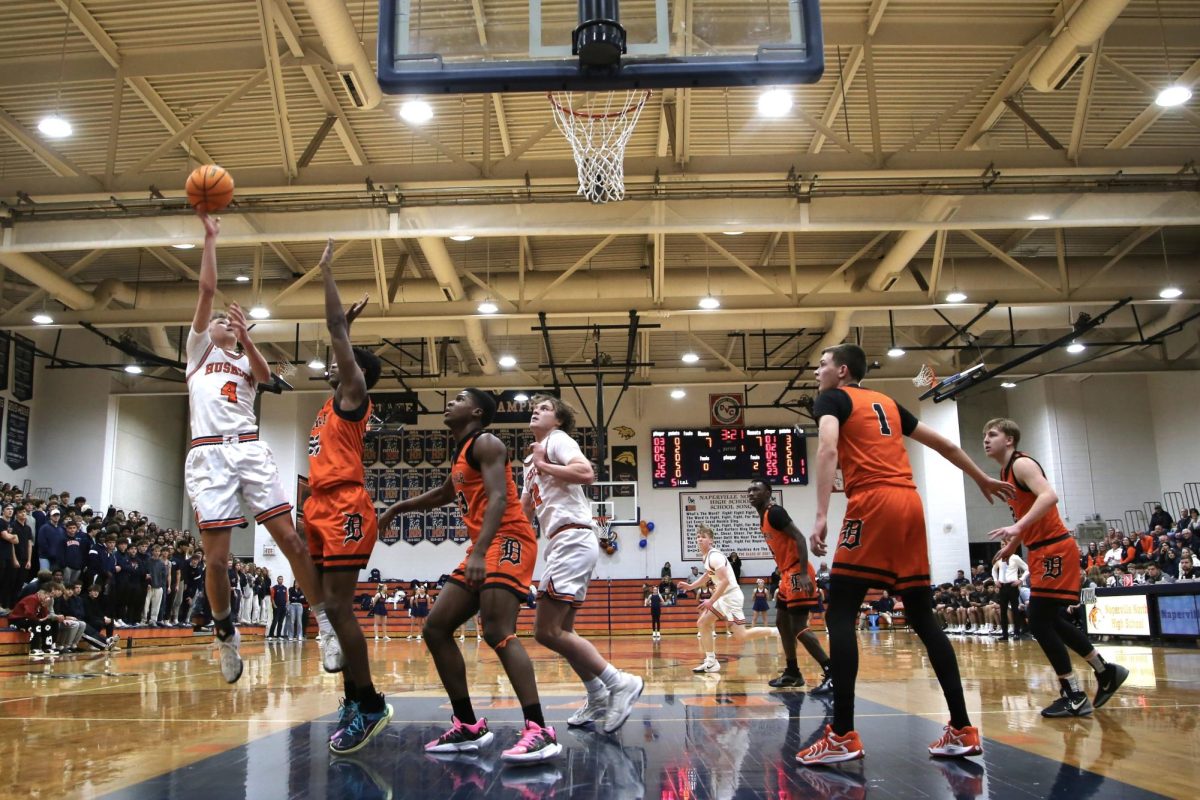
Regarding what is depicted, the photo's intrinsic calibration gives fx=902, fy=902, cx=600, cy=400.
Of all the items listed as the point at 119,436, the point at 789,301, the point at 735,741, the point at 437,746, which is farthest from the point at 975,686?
the point at 119,436

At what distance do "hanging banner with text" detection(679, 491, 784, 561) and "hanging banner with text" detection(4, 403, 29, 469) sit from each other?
58.0 feet

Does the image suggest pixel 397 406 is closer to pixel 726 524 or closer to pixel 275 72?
pixel 726 524

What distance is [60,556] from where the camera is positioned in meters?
14.6

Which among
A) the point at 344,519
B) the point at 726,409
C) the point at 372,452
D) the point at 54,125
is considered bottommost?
the point at 344,519

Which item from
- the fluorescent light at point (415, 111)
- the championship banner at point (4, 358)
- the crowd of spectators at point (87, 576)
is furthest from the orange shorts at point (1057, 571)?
the championship banner at point (4, 358)

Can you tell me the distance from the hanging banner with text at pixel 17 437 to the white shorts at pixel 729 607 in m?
18.4

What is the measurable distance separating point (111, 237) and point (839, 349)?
11338 mm

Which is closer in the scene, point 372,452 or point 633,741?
point 633,741

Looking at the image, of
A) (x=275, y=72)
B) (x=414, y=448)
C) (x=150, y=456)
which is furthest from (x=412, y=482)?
(x=275, y=72)

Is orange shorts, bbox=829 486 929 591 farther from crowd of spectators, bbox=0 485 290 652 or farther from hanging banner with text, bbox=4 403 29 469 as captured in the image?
hanging banner with text, bbox=4 403 29 469

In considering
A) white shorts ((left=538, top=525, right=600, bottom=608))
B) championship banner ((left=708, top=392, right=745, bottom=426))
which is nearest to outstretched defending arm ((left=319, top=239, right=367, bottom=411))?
white shorts ((left=538, top=525, right=600, bottom=608))

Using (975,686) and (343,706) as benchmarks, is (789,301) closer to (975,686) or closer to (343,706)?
(975,686)

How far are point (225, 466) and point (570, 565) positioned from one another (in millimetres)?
1945

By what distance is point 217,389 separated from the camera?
16.5 ft
